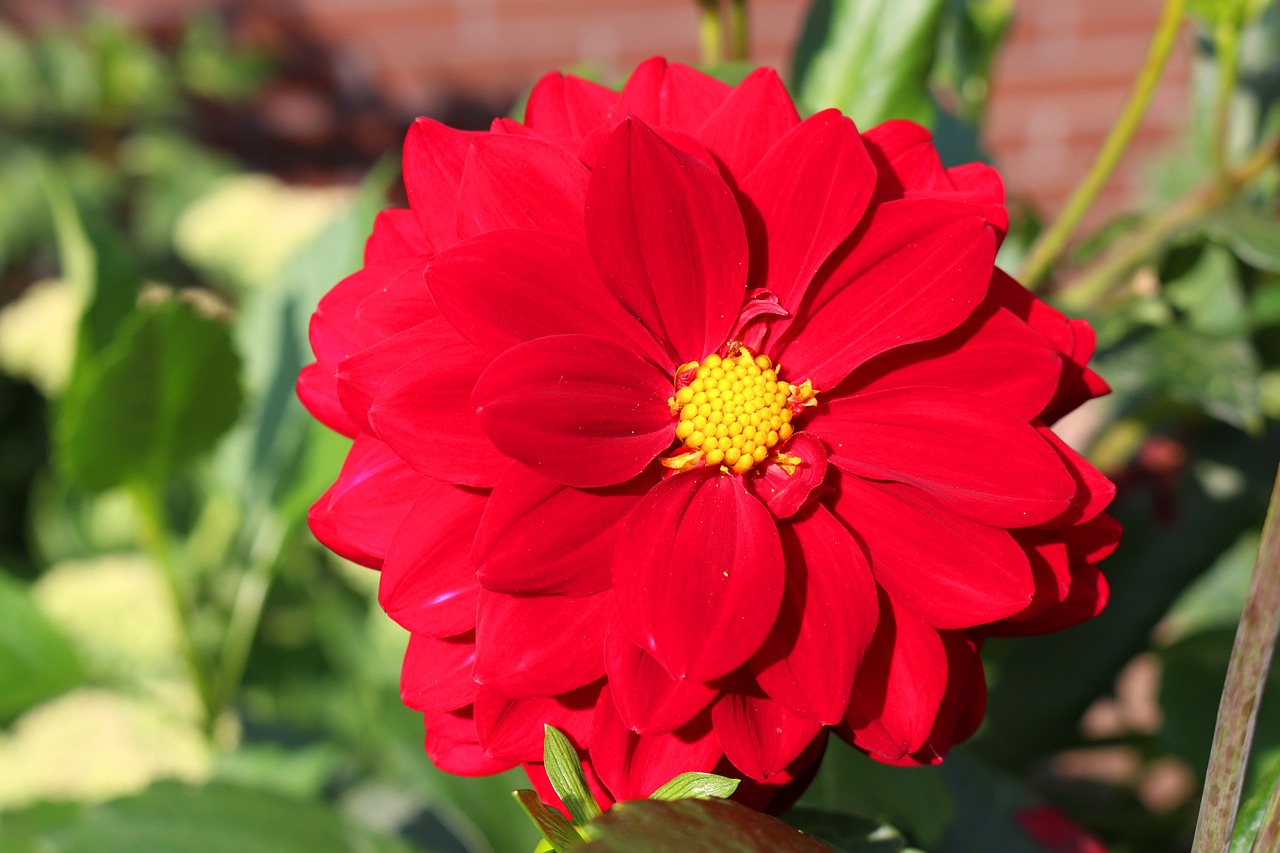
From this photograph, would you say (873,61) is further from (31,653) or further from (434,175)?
(31,653)

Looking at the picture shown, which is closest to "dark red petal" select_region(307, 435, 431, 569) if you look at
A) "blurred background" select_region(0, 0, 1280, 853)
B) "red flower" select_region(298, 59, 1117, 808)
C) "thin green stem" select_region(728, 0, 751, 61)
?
"red flower" select_region(298, 59, 1117, 808)

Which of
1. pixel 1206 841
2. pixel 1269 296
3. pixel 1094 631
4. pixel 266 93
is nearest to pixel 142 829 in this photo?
pixel 1206 841

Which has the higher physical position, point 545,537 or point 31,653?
point 545,537

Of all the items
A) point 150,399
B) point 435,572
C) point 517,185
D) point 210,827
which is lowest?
point 210,827

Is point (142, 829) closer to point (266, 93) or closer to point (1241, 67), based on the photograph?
point (1241, 67)

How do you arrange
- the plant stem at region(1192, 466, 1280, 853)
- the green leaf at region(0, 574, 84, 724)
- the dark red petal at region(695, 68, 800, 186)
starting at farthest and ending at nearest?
the green leaf at region(0, 574, 84, 724), the dark red petal at region(695, 68, 800, 186), the plant stem at region(1192, 466, 1280, 853)

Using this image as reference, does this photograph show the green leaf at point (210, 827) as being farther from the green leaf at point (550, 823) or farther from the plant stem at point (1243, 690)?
the plant stem at point (1243, 690)

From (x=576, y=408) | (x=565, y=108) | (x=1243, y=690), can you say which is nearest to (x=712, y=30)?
(x=565, y=108)

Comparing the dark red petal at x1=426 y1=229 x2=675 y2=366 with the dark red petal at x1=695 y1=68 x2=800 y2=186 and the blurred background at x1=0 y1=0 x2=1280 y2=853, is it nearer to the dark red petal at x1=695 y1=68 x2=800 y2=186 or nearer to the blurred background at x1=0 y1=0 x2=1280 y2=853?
the dark red petal at x1=695 y1=68 x2=800 y2=186
